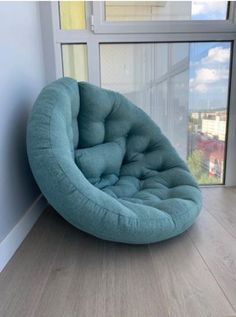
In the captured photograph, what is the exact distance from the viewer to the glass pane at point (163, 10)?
5.94 feet

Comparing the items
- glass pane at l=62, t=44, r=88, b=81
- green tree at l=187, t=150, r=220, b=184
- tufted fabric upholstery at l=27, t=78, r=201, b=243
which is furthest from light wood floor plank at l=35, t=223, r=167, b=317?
glass pane at l=62, t=44, r=88, b=81

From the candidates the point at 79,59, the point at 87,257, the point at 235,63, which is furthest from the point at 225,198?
the point at 79,59

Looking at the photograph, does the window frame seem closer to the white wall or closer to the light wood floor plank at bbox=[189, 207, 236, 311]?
the white wall

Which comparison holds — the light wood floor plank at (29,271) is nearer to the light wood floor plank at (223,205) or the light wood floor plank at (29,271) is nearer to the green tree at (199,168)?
the light wood floor plank at (223,205)

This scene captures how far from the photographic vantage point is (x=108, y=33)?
71.6 inches

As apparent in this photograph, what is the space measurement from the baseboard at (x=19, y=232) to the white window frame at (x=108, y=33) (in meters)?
0.97

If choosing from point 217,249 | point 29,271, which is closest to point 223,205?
point 217,249

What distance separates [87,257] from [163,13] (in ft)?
5.79

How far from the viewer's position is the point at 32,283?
989 millimetres

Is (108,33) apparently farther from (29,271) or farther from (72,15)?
(29,271)

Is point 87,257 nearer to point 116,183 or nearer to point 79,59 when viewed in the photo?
point 116,183

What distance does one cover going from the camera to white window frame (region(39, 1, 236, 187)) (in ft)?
5.84

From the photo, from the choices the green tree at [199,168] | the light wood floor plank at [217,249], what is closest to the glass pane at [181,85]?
the green tree at [199,168]

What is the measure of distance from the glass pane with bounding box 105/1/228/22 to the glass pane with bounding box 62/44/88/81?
0.31 metres
